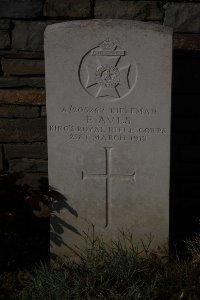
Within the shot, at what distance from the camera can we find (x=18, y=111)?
12.0 ft

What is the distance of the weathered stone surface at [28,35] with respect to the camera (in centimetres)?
351

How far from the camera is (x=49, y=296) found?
2789 mm

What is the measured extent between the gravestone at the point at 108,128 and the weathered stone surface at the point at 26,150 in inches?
23.6

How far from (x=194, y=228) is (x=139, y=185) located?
0.89 meters

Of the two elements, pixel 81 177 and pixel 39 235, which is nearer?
pixel 81 177

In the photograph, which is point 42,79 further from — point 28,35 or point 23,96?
point 28,35

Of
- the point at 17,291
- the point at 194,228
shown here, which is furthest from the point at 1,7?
the point at 194,228

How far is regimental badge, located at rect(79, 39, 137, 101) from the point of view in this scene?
2979mm

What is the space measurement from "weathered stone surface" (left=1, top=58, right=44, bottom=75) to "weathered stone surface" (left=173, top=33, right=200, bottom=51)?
105cm

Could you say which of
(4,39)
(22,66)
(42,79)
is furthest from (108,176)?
(4,39)

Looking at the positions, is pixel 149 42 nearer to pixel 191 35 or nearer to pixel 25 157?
pixel 191 35

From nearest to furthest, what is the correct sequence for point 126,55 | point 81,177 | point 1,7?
point 126,55, point 81,177, point 1,7

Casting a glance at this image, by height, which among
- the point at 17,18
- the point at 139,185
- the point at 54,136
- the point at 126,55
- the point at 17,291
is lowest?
the point at 17,291

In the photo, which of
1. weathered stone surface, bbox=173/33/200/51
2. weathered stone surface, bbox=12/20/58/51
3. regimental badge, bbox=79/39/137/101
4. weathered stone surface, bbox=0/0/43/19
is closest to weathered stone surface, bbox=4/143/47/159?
weathered stone surface, bbox=12/20/58/51
